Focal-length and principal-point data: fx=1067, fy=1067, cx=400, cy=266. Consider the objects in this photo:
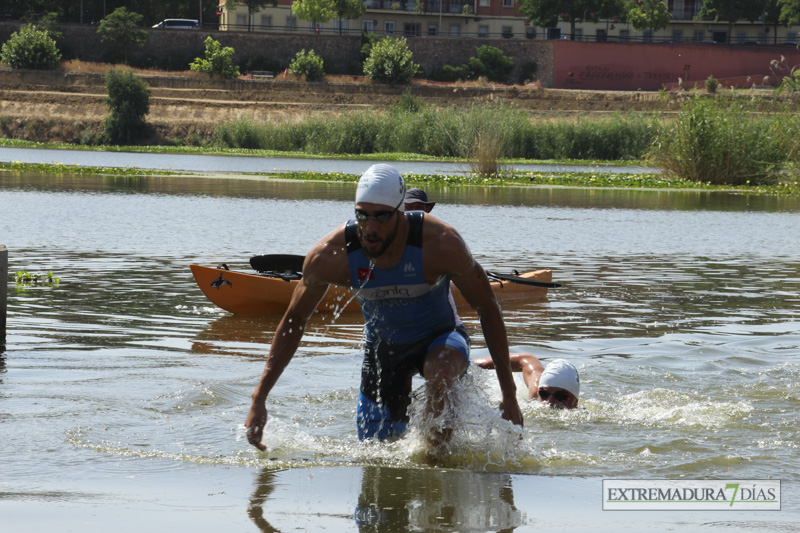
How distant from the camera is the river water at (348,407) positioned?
5.53 metres

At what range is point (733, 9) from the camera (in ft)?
329

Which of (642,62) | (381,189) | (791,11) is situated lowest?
(381,189)

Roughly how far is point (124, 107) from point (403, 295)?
69874 millimetres

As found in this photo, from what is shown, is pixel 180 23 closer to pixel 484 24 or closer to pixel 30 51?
pixel 30 51

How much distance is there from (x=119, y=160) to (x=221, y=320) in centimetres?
4355

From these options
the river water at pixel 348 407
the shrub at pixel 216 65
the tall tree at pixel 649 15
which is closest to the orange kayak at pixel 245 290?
the river water at pixel 348 407

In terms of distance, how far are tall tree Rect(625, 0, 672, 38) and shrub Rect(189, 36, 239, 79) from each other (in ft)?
126

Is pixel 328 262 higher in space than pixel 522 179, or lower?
higher

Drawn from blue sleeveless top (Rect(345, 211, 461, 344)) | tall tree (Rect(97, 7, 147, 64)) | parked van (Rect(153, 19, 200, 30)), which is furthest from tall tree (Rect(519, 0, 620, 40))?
blue sleeveless top (Rect(345, 211, 461, 344))

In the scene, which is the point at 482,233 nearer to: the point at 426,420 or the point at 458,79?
the point at 426,420

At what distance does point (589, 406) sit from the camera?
841cm

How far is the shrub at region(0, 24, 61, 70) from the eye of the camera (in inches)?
3322

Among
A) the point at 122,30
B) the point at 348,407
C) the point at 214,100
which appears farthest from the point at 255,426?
the point at 122,30

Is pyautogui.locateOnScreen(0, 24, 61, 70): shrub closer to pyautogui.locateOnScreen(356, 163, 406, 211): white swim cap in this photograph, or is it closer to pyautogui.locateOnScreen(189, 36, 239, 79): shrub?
pyautogui.locateOnScreen(189, 36, 239, 79): shrub
